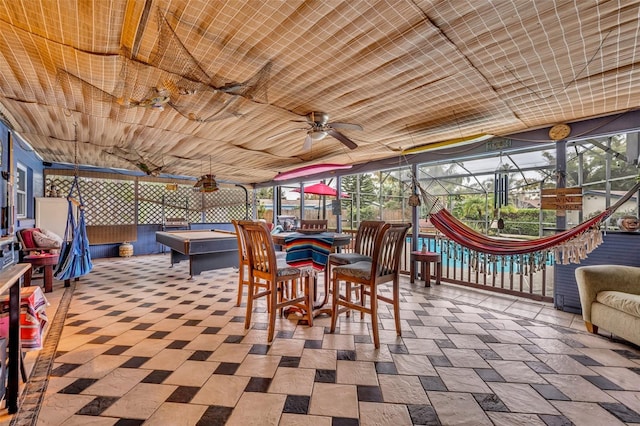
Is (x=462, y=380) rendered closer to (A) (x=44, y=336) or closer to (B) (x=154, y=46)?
(B) (x=154, y=46)

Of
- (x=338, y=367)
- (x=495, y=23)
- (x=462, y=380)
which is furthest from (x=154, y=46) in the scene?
(x=462, y=380)

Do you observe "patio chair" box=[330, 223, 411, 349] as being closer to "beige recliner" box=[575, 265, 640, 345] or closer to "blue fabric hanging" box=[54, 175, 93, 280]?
"beige recliner" box=[575, 265, 640, 345]

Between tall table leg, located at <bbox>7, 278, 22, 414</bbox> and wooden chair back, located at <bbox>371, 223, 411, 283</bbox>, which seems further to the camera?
wooden chair back, located at <bbox>371, 223, 411, 283</bbox>

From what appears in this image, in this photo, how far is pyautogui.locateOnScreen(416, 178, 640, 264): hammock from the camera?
2729 millimetres

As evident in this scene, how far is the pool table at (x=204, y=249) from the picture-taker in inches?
172

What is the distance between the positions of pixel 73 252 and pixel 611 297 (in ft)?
20.9

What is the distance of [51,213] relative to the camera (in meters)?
5.88

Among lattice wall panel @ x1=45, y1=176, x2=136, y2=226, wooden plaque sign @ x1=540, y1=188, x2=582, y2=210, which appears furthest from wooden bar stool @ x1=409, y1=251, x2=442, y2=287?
Answer: lattice wall panel @ x1=45, y1=176, x2=136, y2=226

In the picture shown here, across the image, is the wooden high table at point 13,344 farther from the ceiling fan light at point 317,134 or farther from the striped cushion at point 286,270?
the ceiling fan light at point 317,134

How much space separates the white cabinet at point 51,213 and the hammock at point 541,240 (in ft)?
24.1

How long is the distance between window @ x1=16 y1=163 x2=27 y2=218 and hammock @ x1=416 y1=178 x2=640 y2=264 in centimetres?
646

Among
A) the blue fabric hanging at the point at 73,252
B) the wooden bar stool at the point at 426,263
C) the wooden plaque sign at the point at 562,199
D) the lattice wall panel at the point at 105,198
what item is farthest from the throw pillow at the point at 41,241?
the wooden plaque sign at the point at 562,199

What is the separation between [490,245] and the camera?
11.4 ft

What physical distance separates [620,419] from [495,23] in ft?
7.61
